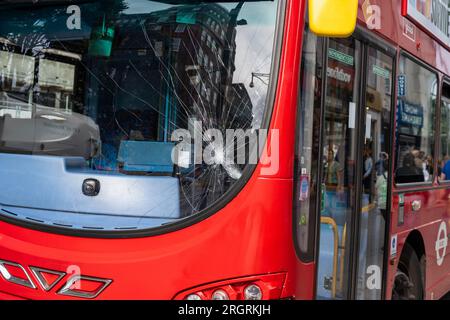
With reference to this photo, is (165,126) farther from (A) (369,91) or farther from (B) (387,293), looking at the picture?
(B) (387,293)

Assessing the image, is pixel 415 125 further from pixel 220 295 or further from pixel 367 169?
pixel 220 295

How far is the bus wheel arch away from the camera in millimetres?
4402

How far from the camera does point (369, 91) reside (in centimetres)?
359

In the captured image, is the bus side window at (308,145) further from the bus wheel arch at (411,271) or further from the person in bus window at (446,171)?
the person in bus window at (446,171)

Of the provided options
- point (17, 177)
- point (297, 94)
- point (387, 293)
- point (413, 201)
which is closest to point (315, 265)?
point (297, 94)

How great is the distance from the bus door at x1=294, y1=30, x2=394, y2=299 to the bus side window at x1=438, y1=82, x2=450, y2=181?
1.74 m

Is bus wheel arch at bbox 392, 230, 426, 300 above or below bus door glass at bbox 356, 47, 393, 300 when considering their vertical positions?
below

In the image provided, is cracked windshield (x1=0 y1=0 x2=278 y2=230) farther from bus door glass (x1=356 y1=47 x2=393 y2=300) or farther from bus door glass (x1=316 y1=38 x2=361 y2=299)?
bus door glass (x1=356 y1=47 x2=393 y2=300)

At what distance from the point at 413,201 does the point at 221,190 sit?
242 cm

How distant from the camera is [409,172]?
4434 mm

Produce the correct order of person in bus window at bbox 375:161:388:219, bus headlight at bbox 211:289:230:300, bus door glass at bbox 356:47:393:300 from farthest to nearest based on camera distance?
person in bus window at bbox 375:161:388:219 < bus door glass at bbox 356:47:393:300 < bus headlight at bbox 211:289:230:300

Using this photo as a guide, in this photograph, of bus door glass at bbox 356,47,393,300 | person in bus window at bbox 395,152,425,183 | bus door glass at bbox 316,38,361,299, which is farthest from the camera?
person in bus window at bbox 395,152,425,183

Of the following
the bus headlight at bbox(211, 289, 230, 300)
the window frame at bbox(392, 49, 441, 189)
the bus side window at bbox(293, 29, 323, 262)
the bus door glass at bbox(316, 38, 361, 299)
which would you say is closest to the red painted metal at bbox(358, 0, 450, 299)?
the window frame at bbox(392, 49, 441, 189)

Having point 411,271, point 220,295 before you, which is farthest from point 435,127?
point 220,295
